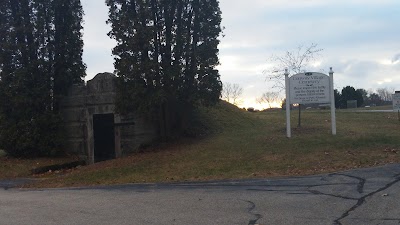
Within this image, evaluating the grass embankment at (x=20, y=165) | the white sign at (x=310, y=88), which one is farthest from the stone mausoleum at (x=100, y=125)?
the white sign at (x=310, y=88)

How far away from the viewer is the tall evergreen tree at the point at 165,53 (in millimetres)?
19016

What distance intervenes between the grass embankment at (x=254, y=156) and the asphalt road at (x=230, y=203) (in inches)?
56.3

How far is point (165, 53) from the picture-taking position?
64.3ft

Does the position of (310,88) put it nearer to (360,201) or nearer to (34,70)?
(360,201)

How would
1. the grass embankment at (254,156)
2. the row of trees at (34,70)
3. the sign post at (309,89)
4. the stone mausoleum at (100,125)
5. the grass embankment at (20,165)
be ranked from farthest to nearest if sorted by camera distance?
the row of trees at (34,70) < the stone mausoleum at (100,125) < the grass embankment at (20,165) < the sign post at (309,89) < the grass embankment at (254,156)

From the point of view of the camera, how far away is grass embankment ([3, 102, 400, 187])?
555 inches

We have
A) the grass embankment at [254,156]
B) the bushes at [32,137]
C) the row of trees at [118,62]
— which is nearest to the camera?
the grass embankment at [254,156]

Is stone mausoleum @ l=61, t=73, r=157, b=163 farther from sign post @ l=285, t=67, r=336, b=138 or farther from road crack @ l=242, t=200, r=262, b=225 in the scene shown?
road crack @ l=242, t=200, r=262, b=225

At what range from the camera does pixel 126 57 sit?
63.9 ft

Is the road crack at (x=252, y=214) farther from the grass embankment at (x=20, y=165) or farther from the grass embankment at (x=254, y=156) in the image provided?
the grass embankment at (x=20, y=165)

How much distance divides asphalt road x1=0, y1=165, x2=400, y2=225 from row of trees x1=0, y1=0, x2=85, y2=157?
342 inches

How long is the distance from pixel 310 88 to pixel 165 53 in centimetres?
619

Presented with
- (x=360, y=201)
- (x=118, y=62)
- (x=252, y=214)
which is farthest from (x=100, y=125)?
(x=360, y=201)

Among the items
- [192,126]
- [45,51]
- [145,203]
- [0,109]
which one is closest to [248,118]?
[192,126]
